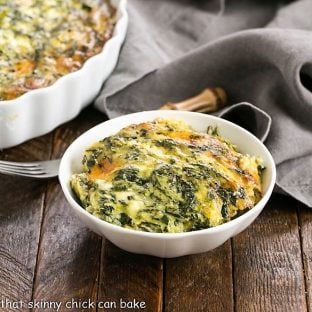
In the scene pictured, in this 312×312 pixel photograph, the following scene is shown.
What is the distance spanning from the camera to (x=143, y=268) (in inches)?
94.6

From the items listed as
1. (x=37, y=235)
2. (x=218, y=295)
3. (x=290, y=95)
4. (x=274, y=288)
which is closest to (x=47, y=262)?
(x=37, y=235)

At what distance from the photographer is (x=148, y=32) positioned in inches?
136

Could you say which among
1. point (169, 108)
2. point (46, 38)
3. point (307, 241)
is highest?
point (46, 38)

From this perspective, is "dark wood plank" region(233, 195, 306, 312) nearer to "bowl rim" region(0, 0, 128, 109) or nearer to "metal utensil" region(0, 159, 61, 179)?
"metal utensil" region(0, 159, 61, 179)

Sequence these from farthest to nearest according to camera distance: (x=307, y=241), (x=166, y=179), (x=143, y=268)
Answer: (x=307, y=241) → (x=143, y=268) → (x=166, y=179)

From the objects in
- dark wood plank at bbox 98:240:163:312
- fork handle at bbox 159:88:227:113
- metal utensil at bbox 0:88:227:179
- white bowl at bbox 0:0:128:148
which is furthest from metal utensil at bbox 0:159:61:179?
fork handle at bbox 159:88:227:113

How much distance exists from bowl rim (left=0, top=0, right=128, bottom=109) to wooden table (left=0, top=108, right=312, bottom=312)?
336 mm

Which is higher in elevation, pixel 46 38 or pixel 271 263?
pixel 46 38

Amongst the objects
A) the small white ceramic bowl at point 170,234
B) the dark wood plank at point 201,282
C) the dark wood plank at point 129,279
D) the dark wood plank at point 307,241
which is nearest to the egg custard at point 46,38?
the small white ceramic bowl at point 170,234

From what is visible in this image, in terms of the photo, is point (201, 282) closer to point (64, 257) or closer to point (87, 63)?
point (64, 257)

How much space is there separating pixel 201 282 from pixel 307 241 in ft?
1.38

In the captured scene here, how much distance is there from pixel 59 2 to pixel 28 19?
212 mm

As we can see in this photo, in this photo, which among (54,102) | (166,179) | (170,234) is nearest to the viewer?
(170,234)

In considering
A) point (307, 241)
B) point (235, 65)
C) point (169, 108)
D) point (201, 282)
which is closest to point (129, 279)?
point (201, 282)
